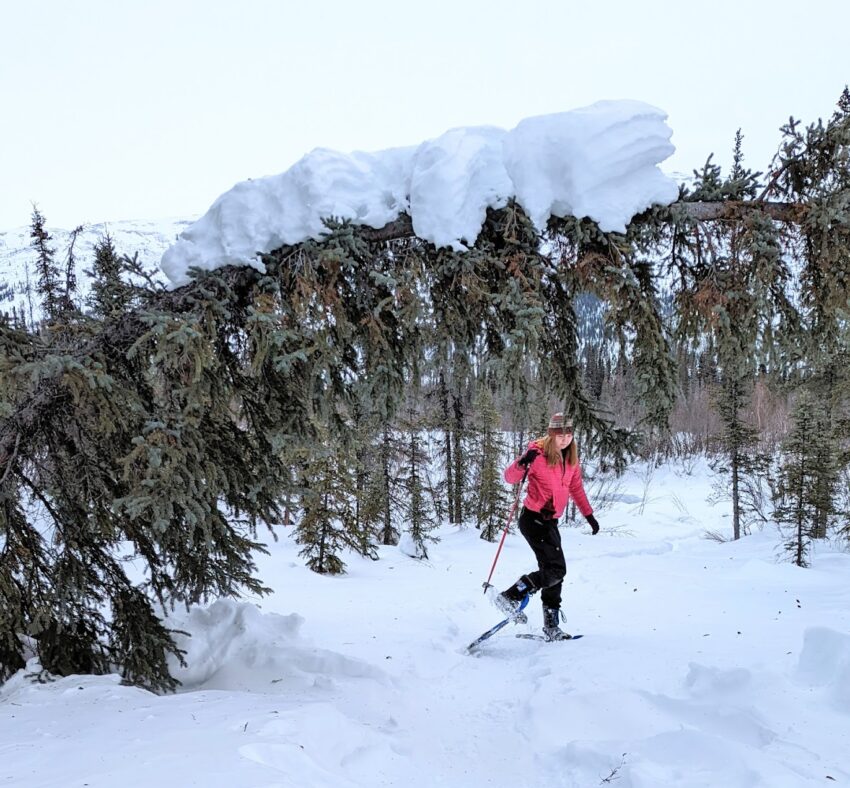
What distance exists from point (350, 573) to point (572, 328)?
968 centimetres

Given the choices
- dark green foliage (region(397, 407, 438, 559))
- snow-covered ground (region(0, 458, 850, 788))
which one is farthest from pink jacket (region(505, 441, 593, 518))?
dark green foliage (region(397, 407, 438, 559))

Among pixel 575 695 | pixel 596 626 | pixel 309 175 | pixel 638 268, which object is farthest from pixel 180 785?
pixel 596 626

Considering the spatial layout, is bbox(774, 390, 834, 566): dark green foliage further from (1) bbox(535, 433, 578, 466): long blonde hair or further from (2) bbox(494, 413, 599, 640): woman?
(2) bbox(494, 413, 599, 640): woman

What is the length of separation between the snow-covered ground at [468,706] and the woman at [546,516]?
486 mm

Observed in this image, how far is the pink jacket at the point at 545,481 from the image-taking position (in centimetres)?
580

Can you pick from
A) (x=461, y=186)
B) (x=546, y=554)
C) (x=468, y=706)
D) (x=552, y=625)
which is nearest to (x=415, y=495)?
(x=552, y=625)

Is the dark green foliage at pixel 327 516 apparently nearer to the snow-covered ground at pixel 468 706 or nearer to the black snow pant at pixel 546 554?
the snow-covered ground at pixel 468 706

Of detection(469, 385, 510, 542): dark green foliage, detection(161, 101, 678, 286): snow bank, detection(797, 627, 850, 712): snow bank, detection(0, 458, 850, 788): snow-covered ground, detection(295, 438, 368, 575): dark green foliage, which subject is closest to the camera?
detection(0, 458, 850, 788): snow-covered ground

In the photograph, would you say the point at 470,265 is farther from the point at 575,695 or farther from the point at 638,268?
the point at 575,695

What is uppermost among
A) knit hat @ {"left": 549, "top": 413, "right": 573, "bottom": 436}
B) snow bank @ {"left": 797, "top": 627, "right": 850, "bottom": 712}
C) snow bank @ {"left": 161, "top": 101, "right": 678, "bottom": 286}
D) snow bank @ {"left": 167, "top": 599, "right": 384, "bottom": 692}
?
snow bank @ {"left": 161, "top": 101, "right": 678, "bottom": 286}

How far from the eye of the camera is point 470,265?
3.75 meters

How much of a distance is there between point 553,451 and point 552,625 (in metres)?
1.97

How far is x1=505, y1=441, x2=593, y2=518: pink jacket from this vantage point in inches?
228

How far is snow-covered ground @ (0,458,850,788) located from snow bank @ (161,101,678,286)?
10.2ft
